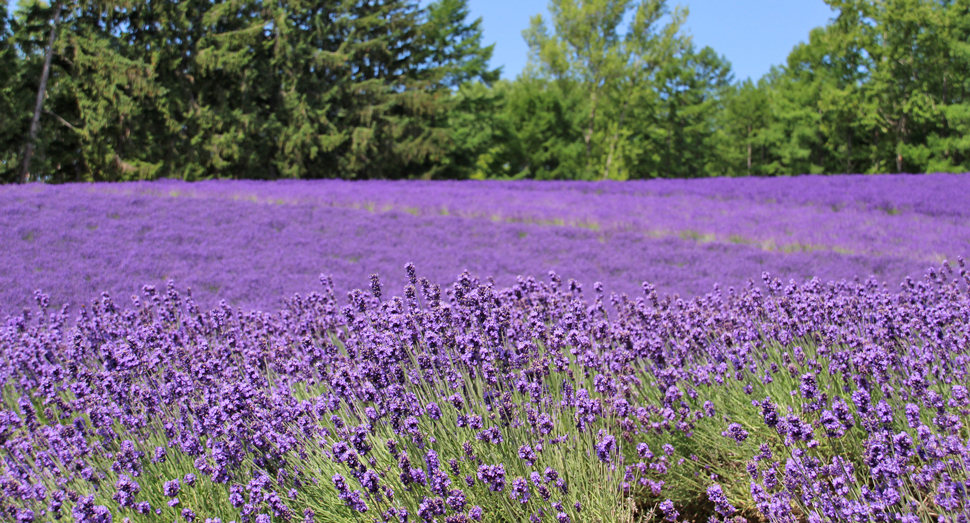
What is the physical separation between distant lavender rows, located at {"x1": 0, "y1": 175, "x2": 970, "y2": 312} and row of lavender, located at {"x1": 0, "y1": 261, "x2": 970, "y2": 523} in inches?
136

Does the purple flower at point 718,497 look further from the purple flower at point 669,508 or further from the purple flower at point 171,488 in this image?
the purple flower at point 171,488

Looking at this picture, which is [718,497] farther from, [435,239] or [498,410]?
[435,239]

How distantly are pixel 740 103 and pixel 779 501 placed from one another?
42.8 meters

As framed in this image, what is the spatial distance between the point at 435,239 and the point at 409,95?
18.1 meters

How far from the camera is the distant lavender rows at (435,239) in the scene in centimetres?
704

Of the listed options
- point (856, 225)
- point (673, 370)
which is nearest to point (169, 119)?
point (856, 225)

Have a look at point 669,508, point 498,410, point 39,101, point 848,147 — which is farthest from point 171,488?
point 848,147

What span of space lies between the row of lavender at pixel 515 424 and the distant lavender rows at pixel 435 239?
3457mm

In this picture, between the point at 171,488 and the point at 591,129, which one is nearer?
the point at 171,488

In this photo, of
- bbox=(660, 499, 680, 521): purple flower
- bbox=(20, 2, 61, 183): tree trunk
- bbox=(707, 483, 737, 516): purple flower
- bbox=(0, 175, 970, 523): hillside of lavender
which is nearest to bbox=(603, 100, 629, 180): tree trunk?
bbox=(20, 2, 61, 183): tree trunk

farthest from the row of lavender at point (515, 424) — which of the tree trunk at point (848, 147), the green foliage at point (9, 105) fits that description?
the tree trunk at point (848, 147)

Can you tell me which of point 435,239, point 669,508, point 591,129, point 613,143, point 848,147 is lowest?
point 669,508

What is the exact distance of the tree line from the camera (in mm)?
19031

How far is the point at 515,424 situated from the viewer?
2541 millimetres
